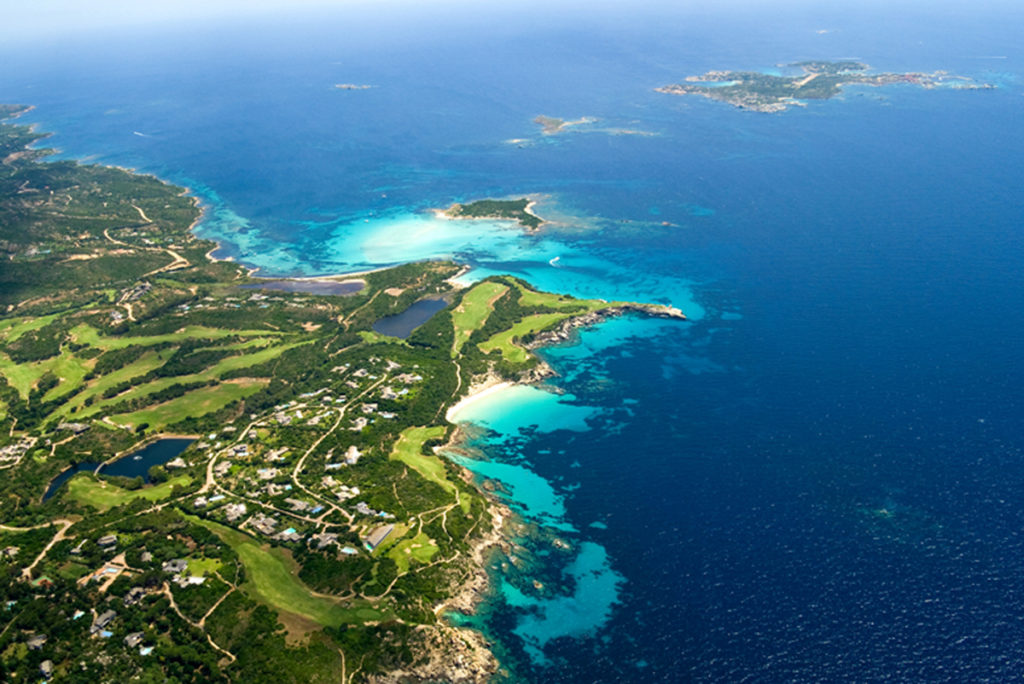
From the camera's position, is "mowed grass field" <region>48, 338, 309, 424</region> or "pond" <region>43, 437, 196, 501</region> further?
"mowed grass field" <region>48, 338, 309, 424</region>

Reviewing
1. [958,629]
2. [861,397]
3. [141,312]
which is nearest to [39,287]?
[141,312]

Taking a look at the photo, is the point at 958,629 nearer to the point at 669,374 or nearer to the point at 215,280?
the point at 669,374

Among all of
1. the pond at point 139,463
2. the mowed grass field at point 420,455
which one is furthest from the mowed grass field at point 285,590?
the pond at point 139,463

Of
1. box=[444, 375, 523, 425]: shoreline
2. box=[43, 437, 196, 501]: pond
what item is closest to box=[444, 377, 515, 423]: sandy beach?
box=[444, 375, 523, 425]: shoreline

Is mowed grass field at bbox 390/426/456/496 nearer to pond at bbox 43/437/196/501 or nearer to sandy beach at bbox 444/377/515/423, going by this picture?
sandy beach at bbox 444/377/515/423

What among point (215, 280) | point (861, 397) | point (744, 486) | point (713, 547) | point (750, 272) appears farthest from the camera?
point (215, 280)

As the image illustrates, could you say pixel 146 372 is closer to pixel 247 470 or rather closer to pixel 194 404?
pixel 194 404

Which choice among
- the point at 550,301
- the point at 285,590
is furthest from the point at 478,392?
the point at 285,590
